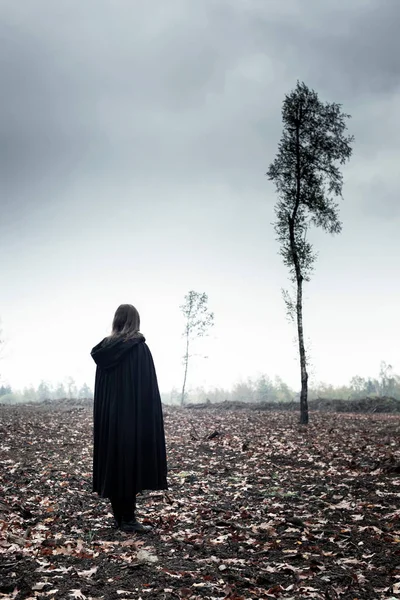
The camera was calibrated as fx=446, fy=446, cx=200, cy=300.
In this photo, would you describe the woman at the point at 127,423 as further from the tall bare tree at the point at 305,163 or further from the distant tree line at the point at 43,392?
the distant tree line at the point at 43,392

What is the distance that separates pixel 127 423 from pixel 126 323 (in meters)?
1.51

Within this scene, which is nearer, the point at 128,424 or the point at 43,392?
the point at 128,424

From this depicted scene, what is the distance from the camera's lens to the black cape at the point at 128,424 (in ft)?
21.7

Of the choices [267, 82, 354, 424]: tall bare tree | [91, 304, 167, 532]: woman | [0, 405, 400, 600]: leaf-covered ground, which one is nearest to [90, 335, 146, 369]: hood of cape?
[91, 304, 167, 532]: woman

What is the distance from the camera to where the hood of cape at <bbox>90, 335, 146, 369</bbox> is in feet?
22.1

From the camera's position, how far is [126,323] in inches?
271

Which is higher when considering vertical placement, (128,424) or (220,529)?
(128,424)

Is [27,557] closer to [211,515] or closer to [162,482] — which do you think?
[162,482]

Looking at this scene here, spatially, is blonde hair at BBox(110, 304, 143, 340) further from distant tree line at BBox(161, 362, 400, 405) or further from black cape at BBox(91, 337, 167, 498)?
distant tree line at BBox(161, 362, 400, 405)

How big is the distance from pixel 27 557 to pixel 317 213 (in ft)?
63.8

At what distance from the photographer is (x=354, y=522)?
6719mm

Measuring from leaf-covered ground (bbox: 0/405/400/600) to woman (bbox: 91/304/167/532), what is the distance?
2.08 ft

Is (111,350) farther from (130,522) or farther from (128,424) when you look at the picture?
(130,522)

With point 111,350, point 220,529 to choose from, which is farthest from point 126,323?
point 220,529
